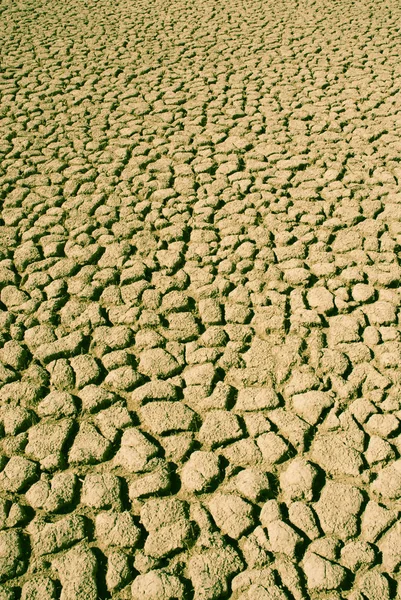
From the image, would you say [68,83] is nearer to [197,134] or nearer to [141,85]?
[141,85]

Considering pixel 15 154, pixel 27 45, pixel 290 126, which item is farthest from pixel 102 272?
pixel 27 45

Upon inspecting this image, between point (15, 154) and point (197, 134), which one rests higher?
point (15, 154)

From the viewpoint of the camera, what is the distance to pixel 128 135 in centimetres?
409

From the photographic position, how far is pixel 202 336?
2500 millimetres

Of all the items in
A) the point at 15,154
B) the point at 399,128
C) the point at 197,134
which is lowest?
the point at 399,128

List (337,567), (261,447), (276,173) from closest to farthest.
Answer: (337,567) → (261,447) → (276,173)

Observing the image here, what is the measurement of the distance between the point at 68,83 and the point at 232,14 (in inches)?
97.8

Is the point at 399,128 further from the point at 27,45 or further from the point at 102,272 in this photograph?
the point at 27,45

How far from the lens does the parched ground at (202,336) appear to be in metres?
1.74

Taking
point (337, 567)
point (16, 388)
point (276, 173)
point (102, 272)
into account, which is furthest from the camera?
point (276, 173)

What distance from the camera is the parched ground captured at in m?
1.74

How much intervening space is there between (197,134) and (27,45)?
9.57ft

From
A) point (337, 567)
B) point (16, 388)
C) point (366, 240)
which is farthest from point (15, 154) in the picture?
point (337, 567)

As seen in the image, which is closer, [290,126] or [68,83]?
[290,126]
